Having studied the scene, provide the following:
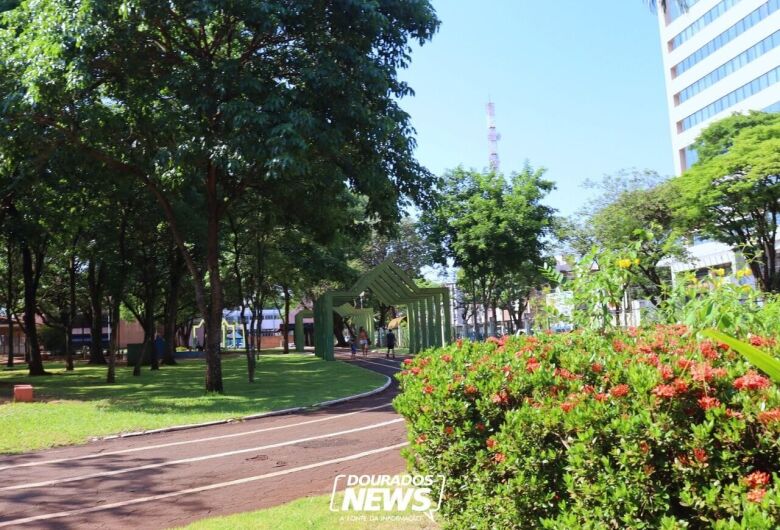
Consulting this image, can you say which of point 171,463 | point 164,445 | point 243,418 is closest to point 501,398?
point 171,463

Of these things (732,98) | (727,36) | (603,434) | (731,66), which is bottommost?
(603,434)

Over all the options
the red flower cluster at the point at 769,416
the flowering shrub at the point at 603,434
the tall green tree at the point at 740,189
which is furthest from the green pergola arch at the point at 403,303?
the red flower cluster at the point at 769,416

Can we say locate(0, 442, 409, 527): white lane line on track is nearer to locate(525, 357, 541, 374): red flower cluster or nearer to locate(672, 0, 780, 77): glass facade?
locate(525, 357, 541, 374): red flower cluster

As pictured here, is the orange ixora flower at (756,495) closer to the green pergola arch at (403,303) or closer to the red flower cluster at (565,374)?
the red flower cluster at (565,374)

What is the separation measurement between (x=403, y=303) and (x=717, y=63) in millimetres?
31062

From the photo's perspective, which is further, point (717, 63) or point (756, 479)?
point (717, 63)

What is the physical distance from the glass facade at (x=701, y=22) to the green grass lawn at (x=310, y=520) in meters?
49.0

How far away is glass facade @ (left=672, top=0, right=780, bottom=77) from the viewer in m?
40.3

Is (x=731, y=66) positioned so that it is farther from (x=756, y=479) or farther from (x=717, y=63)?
(x=756, y=479)

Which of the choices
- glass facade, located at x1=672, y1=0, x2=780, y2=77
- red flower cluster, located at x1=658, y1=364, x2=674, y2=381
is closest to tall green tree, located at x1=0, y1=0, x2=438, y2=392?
red flower cluster, located at x1=658, y1=364, x2=674, y2=381

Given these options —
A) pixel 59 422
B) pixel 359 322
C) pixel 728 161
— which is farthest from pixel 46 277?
pixel 728 161

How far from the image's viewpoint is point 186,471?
7871mm

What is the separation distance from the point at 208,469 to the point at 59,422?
590 centimetres

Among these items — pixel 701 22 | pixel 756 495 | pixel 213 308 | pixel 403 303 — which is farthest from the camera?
pixel 701 22
